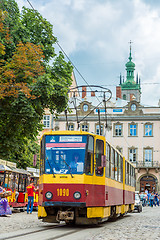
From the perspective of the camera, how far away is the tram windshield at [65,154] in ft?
47.8

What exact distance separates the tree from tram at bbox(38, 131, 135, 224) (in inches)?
382

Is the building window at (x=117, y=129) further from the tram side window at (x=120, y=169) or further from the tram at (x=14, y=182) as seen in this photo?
the tram side window at (x=120, y=169)

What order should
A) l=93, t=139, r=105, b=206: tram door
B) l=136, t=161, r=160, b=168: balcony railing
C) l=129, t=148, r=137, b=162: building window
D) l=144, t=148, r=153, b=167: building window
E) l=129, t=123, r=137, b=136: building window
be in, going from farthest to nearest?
l=129, t=123, r=137, b=136: building window
l=129, t=148, r=137, b=162: building window
l=144, t=148, r=153, b=167: building window
l=136, t=161, r=160, b=168: balcony railing
l=93, t=139, r=105, b=206: tram door

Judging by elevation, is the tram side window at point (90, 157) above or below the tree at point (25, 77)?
below

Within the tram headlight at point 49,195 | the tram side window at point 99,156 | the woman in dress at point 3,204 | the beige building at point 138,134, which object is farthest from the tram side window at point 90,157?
the beige building at point 138,134

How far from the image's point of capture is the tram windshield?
574 inches

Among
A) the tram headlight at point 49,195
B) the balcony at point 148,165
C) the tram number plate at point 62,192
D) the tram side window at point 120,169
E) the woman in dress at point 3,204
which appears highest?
the balcony at point 148,165

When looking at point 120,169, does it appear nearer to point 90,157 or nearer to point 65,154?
point 90,157

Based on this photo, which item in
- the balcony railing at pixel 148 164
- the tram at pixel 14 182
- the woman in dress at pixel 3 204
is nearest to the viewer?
the woman in dress at pixel 3 204

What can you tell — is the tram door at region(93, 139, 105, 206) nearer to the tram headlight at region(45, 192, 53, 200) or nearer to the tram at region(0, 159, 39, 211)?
the tram headlight at region(45, 192, 53, 200)

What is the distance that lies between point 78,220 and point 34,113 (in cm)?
1221

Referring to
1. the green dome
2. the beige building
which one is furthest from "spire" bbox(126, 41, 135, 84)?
the beige building

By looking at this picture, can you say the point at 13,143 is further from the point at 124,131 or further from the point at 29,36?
the point at 124,131

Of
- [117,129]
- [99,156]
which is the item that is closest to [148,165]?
[117,129]
